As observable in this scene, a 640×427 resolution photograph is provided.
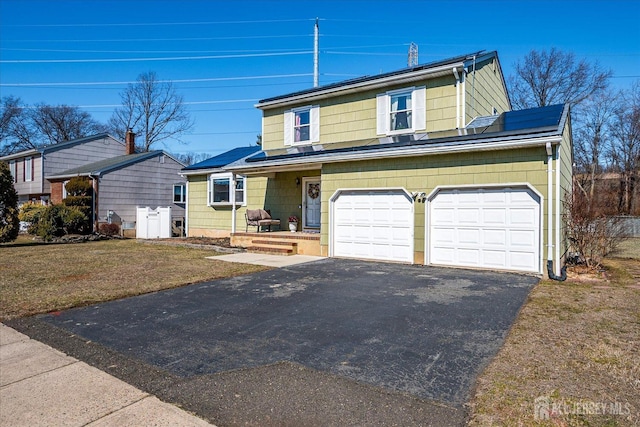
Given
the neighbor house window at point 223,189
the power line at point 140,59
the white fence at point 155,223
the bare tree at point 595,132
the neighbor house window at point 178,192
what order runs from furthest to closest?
the bare tree at point 595,132, the neighbor house window at point 178,192, the power line at point 140,59, the white fence at point 155,223, the neighbor house window at point 223,189

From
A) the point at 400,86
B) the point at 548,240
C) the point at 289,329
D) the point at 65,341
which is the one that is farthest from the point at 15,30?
the point at 548,240

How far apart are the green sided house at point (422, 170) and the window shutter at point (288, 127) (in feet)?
0.13

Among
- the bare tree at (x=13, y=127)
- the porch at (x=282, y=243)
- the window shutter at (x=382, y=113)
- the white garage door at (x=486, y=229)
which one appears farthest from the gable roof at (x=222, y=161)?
the bare tree at (x=13, y=127)

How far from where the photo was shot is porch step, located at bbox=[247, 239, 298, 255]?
12.7 metres

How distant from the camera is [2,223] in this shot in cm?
1529

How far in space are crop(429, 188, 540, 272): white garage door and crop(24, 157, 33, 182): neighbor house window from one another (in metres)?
26.3

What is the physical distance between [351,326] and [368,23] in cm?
1903

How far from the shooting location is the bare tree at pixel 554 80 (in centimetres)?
2644

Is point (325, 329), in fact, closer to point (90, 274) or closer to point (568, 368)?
point (568, 368)

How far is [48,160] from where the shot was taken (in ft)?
78.8

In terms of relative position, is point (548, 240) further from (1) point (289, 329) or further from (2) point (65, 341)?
(2) point (65, 341)

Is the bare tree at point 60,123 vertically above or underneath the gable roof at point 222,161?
above

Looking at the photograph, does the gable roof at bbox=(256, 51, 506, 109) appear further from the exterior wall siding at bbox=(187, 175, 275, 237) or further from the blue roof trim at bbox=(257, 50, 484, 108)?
the exterior wall siding at bbox=(187, 175, 275, 237)

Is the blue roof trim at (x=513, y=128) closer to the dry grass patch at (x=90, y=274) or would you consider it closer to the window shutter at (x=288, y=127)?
the window shutter at (x=288, y=127)
